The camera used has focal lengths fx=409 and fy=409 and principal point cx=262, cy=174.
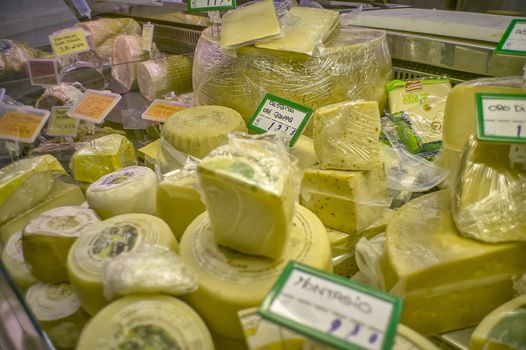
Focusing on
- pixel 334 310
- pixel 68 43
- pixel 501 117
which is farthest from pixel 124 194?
pixel 68 43

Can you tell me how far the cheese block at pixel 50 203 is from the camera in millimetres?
1295

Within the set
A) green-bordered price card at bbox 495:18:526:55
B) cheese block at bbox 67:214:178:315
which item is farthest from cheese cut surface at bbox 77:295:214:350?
green-bordered price card at bbox 495:18:526:55

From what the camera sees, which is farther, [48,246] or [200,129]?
[200,129]

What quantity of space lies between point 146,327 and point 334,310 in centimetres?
36

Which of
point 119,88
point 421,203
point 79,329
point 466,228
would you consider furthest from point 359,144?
point 119,88

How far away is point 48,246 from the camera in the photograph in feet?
3.46

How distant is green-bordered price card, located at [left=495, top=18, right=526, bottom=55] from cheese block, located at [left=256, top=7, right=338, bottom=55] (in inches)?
24.8

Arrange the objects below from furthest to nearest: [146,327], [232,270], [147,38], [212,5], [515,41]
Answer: [147,38] < [212,5] < [515,41] < [232,270] < [146,327]

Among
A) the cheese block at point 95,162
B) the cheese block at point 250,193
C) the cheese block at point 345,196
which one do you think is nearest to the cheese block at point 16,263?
the cheese block at point 95,162

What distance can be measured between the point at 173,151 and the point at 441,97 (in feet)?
3.86

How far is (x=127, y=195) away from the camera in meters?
1.25

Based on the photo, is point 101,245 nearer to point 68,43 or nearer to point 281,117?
point 281,117

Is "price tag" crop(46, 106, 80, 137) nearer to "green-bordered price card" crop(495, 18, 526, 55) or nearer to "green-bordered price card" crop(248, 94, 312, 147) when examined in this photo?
"green-bordered price card" crop(248, 94, 312, 147)

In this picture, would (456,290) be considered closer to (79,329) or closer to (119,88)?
(79,329)
